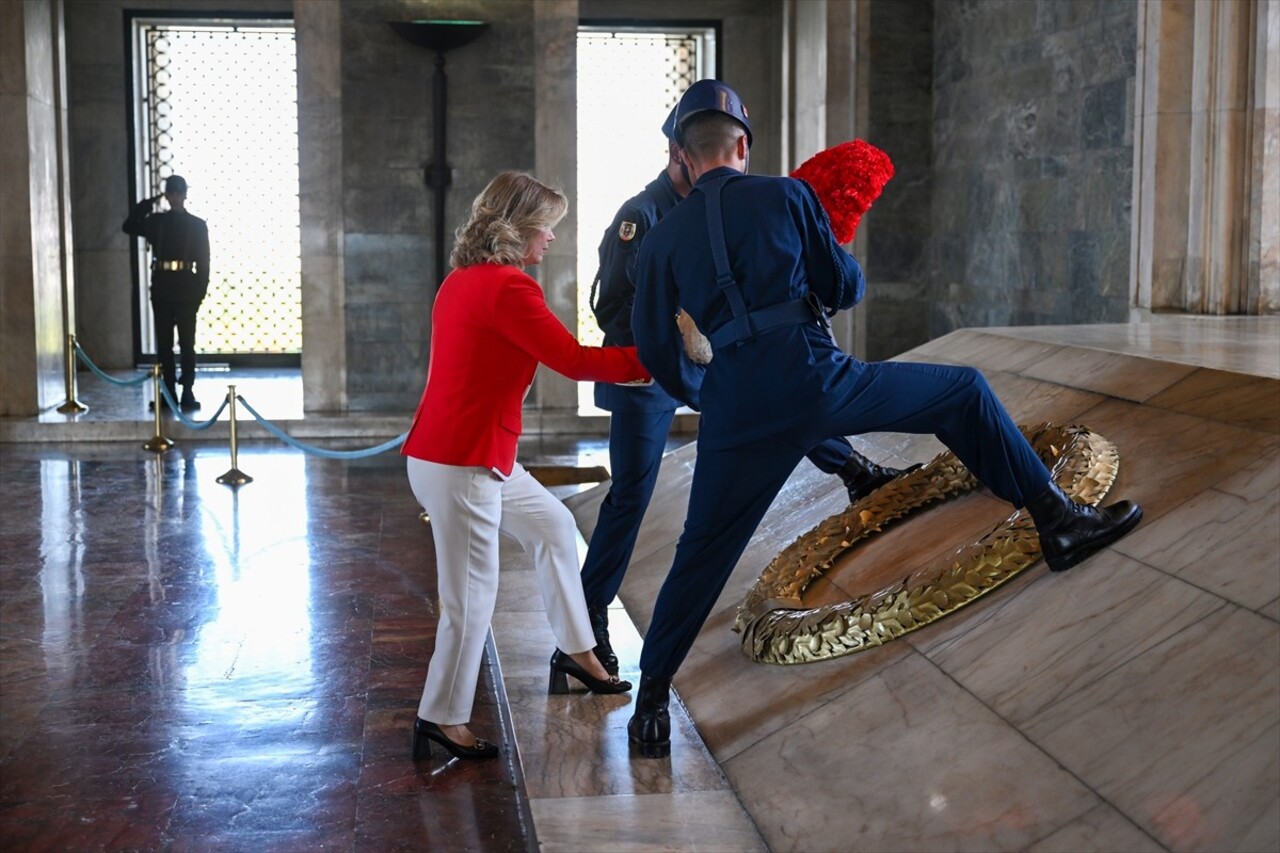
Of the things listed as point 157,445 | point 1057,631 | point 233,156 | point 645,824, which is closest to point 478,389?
point 645,824

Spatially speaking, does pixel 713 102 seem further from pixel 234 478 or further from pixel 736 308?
pixel 234 478

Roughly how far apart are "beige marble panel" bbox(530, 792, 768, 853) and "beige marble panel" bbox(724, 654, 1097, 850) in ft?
0.23

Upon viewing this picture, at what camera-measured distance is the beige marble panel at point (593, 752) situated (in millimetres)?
3955

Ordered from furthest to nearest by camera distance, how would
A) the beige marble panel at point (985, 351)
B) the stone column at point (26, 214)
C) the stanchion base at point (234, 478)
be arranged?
the stone column at point (26, 214) → the stanchion base at point (234, 478) → the beige marble panel at point (985, 351)

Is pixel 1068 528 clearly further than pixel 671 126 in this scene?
No

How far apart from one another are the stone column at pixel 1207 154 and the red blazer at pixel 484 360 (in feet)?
19.9

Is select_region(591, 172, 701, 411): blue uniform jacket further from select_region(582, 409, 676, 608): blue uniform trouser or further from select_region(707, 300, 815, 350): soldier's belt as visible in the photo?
select_region(707, 300, 815, 350): soldier's belt

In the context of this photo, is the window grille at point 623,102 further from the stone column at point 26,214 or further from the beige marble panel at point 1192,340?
the beige marble panel at point 1192,340

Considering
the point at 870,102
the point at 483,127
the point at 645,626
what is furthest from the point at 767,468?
the point at 870,102

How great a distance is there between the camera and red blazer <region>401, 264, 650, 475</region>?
412 cm

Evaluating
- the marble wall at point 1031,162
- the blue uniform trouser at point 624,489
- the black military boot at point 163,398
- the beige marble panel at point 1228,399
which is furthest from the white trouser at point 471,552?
the black military boot at point 163,398

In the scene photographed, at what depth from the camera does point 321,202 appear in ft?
41.2

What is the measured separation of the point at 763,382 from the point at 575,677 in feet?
4.71

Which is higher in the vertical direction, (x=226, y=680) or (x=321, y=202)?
(x=321, y=202)
